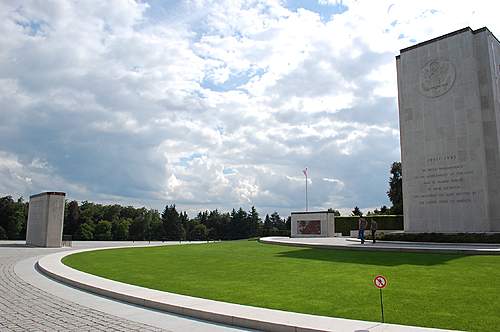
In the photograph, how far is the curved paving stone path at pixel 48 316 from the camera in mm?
7160

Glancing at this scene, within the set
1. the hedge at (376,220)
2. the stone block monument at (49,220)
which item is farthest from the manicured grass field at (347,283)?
the hedge at (376,220)

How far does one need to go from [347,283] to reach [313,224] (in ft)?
109

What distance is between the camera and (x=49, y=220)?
110 ft

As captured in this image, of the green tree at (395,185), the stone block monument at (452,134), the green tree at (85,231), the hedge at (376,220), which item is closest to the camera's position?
the stone block monument at (452,134)

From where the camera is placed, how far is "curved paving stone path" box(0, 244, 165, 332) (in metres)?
7.16

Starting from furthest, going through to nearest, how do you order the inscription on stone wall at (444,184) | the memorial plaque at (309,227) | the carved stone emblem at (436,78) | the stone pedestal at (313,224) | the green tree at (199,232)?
the green tree at (199,232), the memorial plaque at (309,227), the stone pedestal at (313,224), the carved stone emblem at (436,78), the inscription on stone wall at (444,184)

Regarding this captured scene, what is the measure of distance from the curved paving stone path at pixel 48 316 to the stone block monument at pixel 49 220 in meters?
24.4

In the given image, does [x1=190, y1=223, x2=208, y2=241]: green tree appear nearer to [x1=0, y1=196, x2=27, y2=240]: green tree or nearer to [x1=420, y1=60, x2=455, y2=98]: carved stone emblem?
[x1=0, y1=196, x2=27, y2=240]: green tree

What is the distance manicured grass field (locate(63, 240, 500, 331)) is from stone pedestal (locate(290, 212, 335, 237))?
25.2 meters

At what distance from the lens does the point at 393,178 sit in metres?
64.8

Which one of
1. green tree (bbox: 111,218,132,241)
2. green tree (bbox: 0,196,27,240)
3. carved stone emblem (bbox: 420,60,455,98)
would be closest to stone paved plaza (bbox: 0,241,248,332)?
carved stone emblem (bbox: 420,60,455,98)

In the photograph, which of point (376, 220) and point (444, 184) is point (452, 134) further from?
point (376, 220)

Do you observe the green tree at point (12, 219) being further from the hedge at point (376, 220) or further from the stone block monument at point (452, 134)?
the stone block monument at point (452, 134)

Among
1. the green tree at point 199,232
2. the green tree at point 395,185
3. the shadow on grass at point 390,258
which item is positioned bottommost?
the green tree at point 199,232
